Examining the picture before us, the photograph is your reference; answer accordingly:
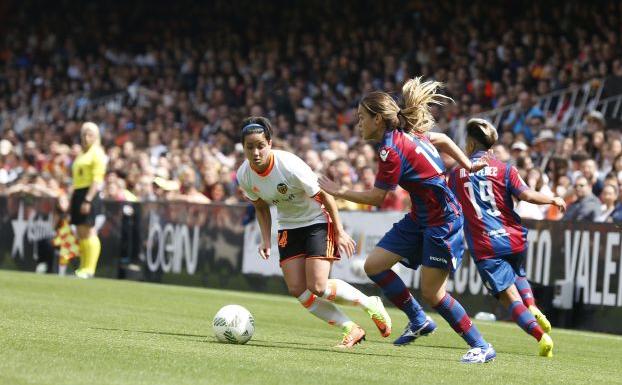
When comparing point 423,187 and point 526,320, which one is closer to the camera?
point 423,187

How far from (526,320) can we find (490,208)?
Answer: 1207mm

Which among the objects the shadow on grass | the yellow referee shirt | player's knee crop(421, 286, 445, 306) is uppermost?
the yellow referee shirt

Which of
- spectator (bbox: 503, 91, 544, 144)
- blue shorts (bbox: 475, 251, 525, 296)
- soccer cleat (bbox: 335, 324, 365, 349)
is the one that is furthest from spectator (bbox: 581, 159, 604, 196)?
soccer cleat (bbox: 335, 324, 365, 349)

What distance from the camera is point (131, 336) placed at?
966 centimetres

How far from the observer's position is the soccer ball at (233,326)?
9570 millimetres

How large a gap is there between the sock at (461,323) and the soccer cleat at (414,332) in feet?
2.90

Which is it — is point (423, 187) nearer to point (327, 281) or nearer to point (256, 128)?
point (327, 281)

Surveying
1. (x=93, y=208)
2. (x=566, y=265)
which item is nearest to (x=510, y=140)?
(x=566, y=265)

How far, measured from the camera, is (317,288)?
9.85m

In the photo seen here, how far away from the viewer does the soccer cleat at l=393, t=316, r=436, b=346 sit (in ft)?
33.8

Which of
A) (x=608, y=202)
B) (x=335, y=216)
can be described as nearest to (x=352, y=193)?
(x=335, y=216)

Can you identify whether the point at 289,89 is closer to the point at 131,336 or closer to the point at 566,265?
the point at 566,265

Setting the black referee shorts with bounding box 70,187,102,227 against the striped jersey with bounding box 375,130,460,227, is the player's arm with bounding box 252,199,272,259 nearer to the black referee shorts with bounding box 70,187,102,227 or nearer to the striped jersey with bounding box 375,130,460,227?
the striped jersey with bounding box 375,130,460,227

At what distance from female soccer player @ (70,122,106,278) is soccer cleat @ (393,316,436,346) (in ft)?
27.8
